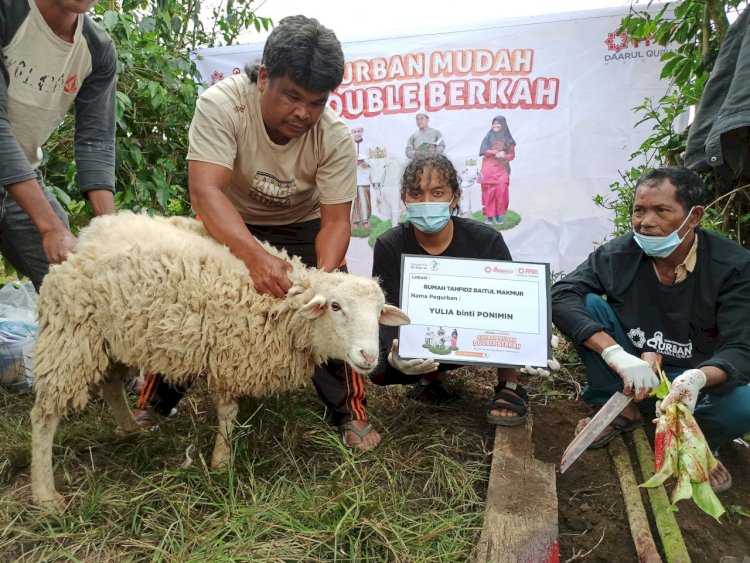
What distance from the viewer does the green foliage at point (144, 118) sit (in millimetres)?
4066

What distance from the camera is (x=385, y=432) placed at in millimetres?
2758

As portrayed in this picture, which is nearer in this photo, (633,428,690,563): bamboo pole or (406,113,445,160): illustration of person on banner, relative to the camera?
(633,428,690,563): bamboo pole

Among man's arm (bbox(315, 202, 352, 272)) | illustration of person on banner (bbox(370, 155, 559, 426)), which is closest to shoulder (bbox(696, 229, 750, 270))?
illustration of person on banner (bbox(370, 155, 559, 426))

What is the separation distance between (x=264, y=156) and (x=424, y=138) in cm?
315

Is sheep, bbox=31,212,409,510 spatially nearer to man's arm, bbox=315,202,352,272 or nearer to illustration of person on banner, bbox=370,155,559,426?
man's arm, bbox=315,202,352,272

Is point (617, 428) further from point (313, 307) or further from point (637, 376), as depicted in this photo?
point (313, 307)

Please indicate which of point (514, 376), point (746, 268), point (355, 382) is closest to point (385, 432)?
point (355, 382)

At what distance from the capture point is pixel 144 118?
180 inches

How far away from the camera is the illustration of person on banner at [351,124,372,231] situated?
18.4ft

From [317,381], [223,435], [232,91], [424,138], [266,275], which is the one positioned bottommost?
[223,435]

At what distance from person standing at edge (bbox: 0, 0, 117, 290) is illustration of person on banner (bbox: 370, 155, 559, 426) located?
1615 mm

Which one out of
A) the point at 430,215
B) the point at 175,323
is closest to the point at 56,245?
the point at 175,323

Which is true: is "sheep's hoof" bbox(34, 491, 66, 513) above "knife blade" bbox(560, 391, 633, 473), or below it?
below

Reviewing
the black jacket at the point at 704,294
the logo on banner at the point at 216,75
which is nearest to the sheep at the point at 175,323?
the black jacket at the point at 704,294
